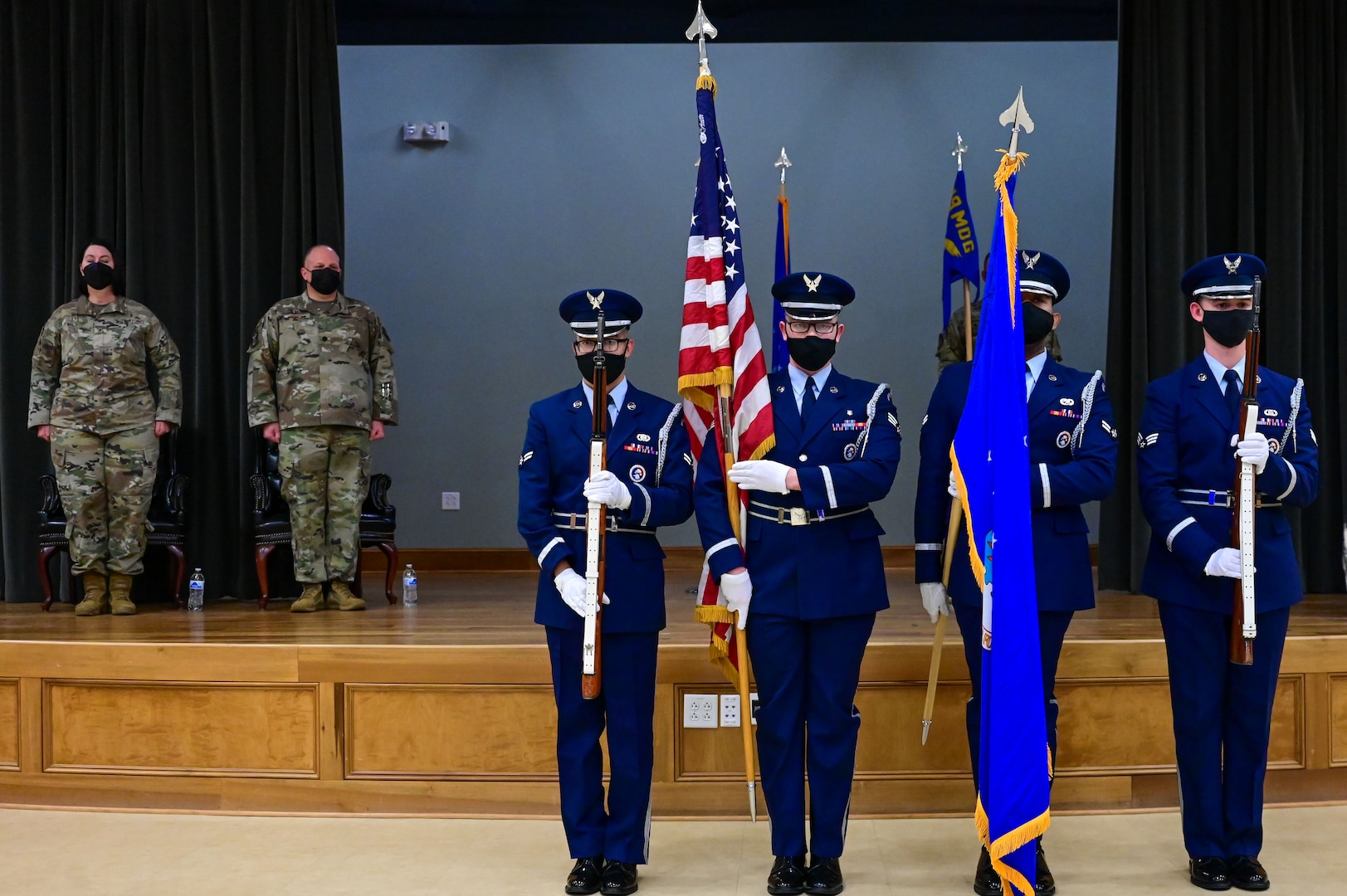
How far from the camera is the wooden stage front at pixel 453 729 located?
12.5 feet

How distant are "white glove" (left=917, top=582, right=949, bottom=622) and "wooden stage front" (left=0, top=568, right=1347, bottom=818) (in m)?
0.59

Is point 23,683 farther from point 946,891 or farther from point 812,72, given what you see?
point 812,72

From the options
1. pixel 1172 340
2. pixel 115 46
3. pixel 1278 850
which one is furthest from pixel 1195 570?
pixel 115 46

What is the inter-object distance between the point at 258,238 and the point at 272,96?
690mm

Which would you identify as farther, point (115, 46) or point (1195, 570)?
point (115, 46)

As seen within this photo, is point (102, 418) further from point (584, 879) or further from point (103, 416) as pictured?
point (584, 879)

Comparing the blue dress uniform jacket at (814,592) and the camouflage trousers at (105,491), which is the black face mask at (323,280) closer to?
the camouflage trousers at (105,491)

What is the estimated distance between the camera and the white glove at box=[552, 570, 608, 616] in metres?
3.03

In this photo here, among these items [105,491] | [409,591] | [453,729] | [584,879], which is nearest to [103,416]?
[105,491]

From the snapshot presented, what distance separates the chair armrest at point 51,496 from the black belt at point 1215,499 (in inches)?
179

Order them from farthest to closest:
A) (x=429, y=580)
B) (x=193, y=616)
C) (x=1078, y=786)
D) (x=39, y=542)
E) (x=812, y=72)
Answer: (x=812, y=72) < (x=429, y=580) < (x=39, y=542) < (x=193, y=616) < (x=1078, y=786)

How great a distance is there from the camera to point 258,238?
222 inches

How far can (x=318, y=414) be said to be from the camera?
16.6 feet

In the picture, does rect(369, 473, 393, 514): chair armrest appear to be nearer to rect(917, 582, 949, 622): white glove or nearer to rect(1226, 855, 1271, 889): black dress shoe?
rect(917, 582, 949, 622): white glove
